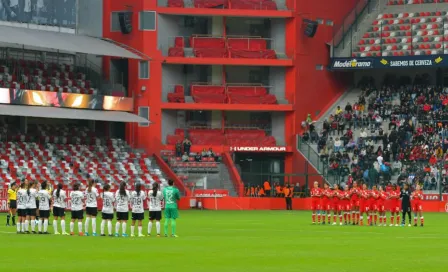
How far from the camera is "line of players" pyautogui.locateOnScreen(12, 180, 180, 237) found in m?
45.1

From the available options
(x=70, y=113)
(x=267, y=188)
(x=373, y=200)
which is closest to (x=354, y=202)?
(x=373, y=200)

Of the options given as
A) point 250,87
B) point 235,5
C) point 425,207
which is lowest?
point 425,207

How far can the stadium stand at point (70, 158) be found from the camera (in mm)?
79250

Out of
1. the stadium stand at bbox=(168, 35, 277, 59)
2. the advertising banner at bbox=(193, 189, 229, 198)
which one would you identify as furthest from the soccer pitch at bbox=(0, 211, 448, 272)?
the stadium stand at bbox=(168, 35, 277, 59)

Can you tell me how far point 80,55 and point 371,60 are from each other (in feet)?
71.7

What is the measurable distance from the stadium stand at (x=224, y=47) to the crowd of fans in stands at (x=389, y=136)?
6.53 meters

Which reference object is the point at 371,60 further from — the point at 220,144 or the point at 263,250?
the point at 263,250

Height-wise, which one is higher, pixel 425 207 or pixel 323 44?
pixel 323 44

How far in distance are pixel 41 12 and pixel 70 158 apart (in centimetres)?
1141

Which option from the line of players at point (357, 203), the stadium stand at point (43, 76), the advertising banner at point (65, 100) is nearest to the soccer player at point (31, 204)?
the line of players at point (357, 203)

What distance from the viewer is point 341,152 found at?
91.4 m

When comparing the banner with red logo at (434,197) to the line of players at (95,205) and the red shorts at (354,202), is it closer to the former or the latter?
the red shorts at (354,202)

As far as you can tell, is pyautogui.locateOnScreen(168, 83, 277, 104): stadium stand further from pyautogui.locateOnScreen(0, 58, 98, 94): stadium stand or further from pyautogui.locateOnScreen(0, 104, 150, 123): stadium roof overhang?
pyautogui.locateOnScreen(0, 58, 98, 94): stadium stand

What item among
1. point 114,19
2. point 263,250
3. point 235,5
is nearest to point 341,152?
point 235,5
